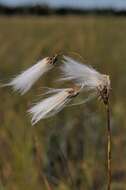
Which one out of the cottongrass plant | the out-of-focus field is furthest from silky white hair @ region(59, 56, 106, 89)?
the out-of-focus field

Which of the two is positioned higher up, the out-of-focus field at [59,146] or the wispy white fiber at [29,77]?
the wispy white fiber at [29,77]

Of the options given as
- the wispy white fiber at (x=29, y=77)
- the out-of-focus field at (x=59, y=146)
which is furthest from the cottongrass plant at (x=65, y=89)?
the out-of-focus field at (x=59, y=146)

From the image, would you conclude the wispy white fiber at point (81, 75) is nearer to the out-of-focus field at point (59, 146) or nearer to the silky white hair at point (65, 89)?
the silky white hair at point (65, 89)

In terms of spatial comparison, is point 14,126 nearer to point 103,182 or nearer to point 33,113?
point 103,182

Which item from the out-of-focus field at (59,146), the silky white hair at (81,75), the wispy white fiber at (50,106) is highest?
the silky white hair at (81,75)

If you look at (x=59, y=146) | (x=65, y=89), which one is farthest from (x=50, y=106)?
(x=59, y=146)

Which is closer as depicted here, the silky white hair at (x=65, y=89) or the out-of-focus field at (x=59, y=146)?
the silky white hair at (x=65, y=89)

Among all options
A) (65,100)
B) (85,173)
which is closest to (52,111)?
(65,100)
